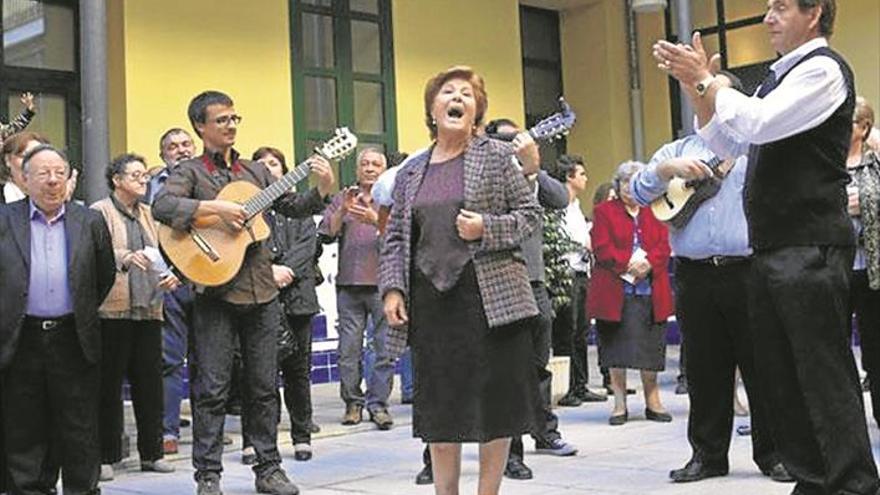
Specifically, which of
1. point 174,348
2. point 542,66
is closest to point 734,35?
point 542,66

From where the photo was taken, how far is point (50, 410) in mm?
5051

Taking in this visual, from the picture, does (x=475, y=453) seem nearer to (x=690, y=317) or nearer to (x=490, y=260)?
(x=690, y=317)

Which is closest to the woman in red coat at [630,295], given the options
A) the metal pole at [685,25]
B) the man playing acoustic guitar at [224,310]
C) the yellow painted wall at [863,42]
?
the man playing acoustic guitar at [224,310]

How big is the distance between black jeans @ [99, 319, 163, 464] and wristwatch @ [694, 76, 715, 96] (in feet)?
11.2

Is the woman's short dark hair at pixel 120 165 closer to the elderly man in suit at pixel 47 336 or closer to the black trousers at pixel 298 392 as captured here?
the elderly man in suit at pixel 47 336

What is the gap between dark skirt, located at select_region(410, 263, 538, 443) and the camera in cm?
403

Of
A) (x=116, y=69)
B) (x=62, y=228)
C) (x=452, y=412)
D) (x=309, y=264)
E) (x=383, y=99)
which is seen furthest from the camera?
(x=383, y=99)

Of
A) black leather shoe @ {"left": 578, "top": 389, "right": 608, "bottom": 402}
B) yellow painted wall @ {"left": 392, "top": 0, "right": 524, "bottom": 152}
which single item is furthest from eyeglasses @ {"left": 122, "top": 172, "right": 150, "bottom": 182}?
yellow painted wall @ {"left": 392, "top": 0, "right": 524, "bottom": 152}

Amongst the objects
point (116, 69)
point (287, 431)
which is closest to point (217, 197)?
point (287, 431)

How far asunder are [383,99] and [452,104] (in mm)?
6922

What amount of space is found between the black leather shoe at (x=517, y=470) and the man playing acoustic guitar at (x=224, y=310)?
104 cm

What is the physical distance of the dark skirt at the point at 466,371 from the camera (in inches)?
159

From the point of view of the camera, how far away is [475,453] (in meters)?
6.45

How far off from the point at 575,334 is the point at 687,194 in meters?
3.71
